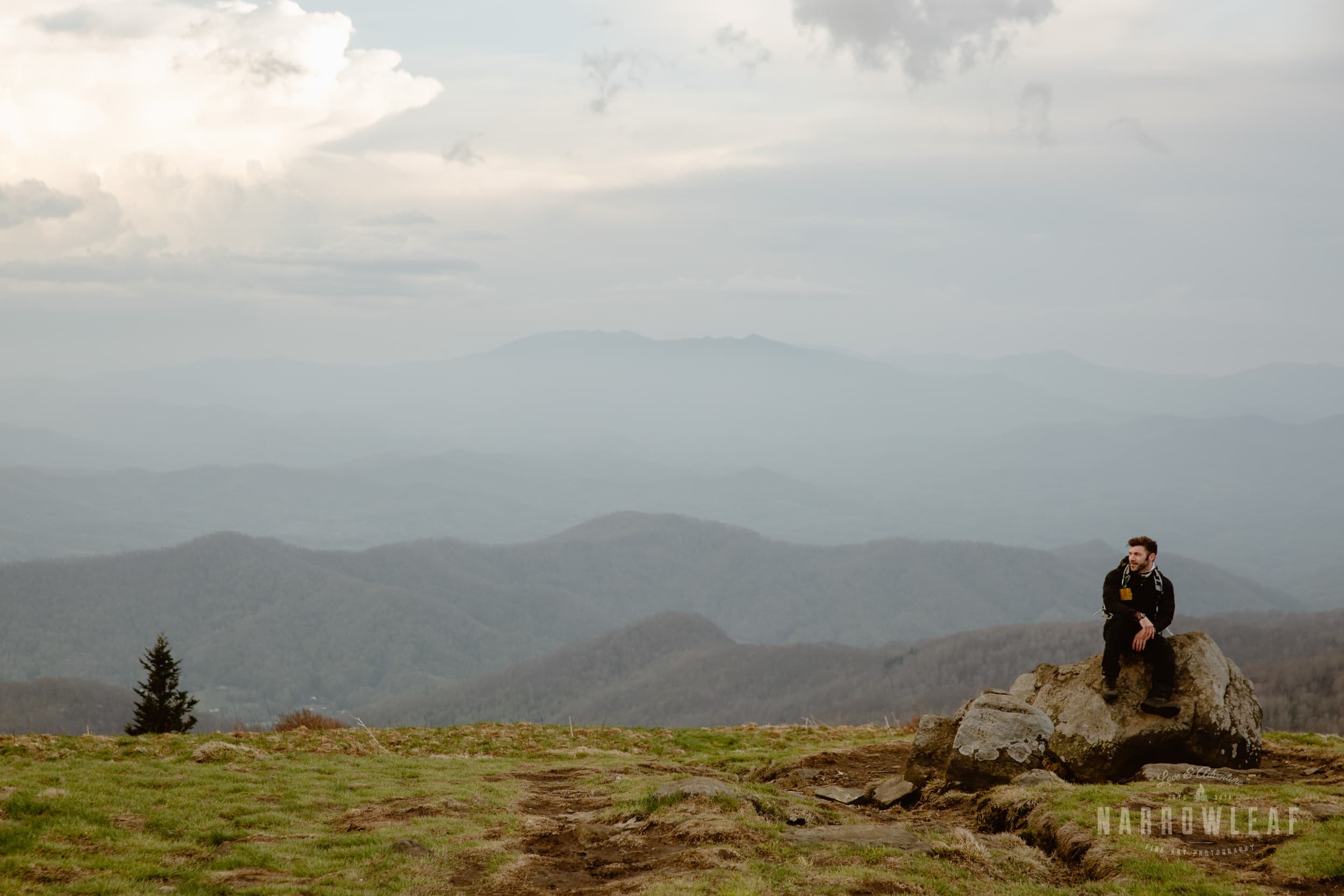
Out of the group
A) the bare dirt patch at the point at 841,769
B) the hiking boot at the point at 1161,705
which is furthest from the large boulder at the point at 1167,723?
the bare dirt patch at the point at 841,769

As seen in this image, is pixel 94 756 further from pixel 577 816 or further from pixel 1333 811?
pixel 1333 811

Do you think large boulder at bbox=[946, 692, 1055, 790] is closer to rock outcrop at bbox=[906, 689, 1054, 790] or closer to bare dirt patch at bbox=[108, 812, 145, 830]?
rock outcrop at bbox=[906, 689, 1054, 790]

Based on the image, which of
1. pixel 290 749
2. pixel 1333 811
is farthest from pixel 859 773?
pixel 290 749

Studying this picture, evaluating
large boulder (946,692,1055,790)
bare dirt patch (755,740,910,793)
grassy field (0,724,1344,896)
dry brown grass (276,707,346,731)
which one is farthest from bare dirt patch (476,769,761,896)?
dry brown grass (276,707,346,731)

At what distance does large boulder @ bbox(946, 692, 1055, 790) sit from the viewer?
17172 millimetres

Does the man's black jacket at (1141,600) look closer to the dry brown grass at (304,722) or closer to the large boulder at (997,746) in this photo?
the large boulder at (997,746)

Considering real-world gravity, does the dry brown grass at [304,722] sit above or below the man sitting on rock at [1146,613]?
below

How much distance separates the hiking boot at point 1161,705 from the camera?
17.6m

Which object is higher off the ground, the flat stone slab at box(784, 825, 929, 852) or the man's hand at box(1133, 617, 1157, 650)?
the man's hand at box(1133, 617, 1157, 650)

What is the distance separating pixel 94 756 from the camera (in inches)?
754

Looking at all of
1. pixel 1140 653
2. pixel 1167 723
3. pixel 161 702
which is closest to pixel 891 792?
pixel 1167 723

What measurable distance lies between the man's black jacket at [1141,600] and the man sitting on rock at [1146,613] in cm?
1

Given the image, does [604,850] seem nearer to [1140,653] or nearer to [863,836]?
[863,836]

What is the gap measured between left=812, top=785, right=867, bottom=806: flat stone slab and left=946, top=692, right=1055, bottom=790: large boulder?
5.71 ft
